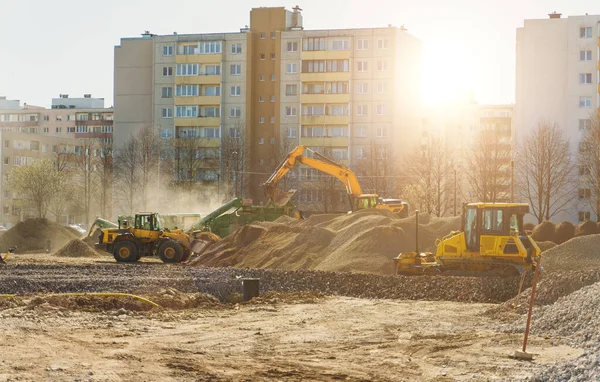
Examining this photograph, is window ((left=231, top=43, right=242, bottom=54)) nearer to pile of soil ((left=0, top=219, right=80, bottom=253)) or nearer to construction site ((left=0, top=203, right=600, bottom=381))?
pile of soil ((left=0, top=219, right=80, bottom=253))

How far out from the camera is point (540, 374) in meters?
13.2

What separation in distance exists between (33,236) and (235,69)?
4592cm

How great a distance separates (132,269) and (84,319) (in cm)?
1809

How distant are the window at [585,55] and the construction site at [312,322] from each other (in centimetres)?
5893

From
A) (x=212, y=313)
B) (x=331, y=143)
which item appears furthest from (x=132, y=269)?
(x=331, y=143)

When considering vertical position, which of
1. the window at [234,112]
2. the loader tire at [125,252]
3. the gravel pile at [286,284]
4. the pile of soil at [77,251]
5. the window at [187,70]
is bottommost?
the pile of soil at [77,251]

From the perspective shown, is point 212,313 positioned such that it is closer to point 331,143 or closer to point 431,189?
point 431,189

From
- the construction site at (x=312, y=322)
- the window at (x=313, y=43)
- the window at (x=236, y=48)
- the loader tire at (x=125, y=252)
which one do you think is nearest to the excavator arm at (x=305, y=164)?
the loader tire at (x=125, y=252)

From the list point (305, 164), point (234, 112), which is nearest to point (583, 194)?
point (234, 112)

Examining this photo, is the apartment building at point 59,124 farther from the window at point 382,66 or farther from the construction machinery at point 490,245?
the construction machinery at point 490,245

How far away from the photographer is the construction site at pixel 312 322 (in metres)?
14.9

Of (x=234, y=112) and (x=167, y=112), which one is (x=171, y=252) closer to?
(x=234, y=112)

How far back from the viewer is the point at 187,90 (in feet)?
350

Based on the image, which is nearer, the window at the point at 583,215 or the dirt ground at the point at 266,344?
the dirt ground at the point at 266,344
